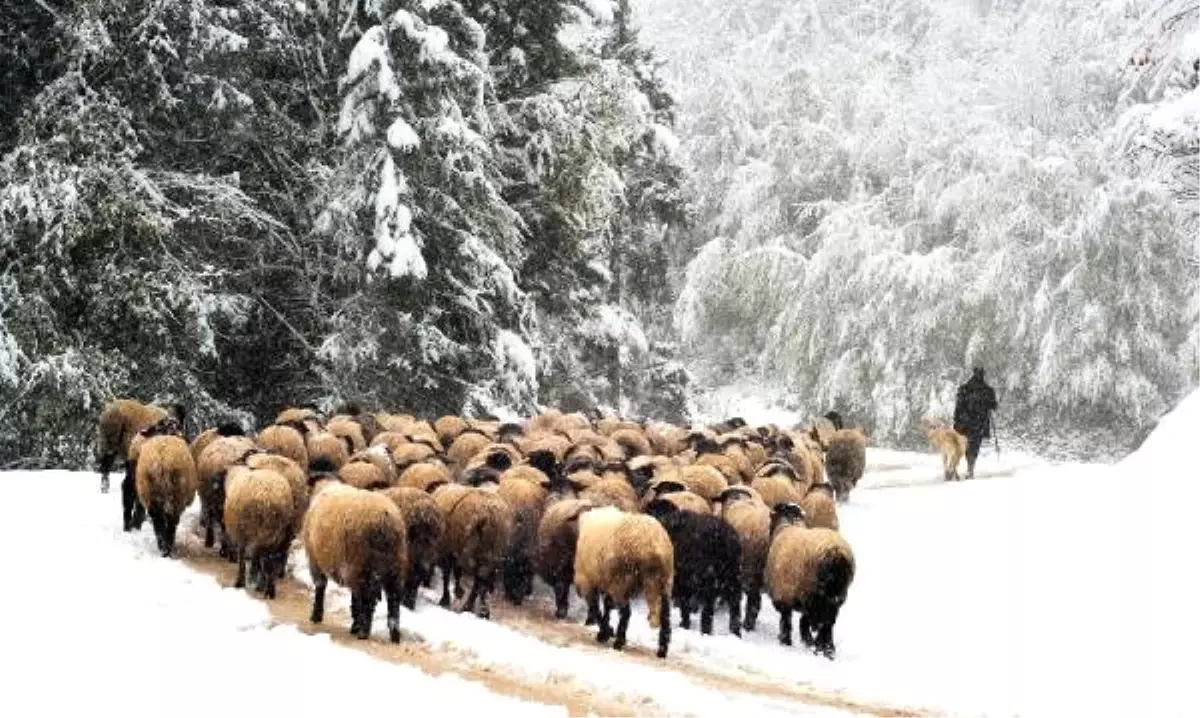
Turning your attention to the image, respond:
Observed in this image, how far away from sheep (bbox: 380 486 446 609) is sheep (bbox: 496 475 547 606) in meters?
1.15

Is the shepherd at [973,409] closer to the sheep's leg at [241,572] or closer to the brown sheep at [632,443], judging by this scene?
the brown sheep at [632,443]

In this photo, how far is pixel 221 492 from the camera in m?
11.2

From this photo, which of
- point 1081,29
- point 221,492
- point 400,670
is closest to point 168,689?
point 400,670

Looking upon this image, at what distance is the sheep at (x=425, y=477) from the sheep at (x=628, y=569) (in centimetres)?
201

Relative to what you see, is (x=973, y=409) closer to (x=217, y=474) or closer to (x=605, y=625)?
(x=605, y=625)

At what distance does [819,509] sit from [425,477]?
4.09 m

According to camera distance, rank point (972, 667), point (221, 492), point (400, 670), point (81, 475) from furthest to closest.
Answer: point (81, 475)
point (221, 492)
point (972, 667)
point (400, 670)

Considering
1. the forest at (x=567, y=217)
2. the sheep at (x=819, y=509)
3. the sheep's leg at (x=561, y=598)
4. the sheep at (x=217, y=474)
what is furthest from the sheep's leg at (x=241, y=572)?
the forest at (x=567, y=217)

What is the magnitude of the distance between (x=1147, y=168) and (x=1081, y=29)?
19.4m

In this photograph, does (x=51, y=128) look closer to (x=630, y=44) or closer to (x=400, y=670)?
(x=400, y=670)

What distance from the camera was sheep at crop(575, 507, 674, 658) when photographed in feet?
30.9

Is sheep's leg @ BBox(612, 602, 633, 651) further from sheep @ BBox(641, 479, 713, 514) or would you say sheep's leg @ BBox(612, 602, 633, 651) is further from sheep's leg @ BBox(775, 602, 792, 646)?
sheep's leg @ BBox(775, 602, 792, 646)

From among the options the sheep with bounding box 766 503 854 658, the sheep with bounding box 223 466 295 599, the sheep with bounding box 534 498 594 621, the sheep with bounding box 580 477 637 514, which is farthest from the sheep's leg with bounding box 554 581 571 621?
the sheep with bounding box 223 466 295 599

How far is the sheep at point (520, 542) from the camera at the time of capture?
36.3 ft
